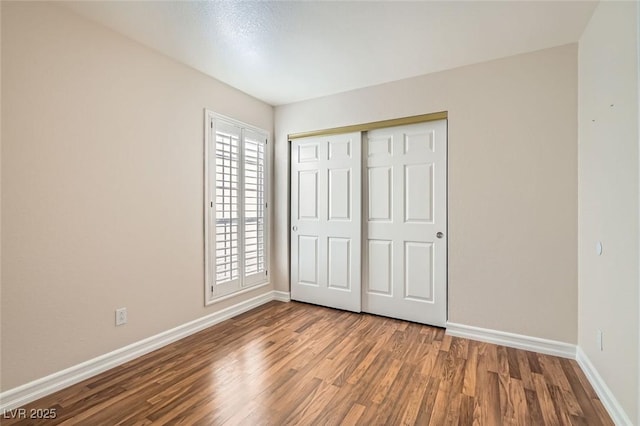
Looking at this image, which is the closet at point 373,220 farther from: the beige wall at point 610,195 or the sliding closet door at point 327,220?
the beige wall at point 610,195

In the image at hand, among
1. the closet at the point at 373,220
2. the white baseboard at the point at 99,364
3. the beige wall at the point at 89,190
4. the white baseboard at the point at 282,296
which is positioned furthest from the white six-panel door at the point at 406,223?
the beige wall at the point at 89,190

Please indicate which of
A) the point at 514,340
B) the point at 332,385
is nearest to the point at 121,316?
the point at 332,385

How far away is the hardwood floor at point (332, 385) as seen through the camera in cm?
171

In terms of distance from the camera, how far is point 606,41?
1.86m

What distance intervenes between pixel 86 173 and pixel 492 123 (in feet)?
10.8

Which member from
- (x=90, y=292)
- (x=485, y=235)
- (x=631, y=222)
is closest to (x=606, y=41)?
A: (x=631, y=222)

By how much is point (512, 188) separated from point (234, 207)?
270cm

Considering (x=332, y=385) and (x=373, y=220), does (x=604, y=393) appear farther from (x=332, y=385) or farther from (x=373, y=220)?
(x=373, y=220)

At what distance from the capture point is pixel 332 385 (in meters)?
2.01

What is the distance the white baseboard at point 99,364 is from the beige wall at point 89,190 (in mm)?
56

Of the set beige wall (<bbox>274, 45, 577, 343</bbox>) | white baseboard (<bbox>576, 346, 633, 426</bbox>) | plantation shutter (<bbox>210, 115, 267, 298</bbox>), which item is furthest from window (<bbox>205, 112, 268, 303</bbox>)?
white baseboard (<bbox>576, 346, 633, 426</bbox>)

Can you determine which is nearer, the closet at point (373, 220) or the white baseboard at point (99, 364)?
the white baseboard at point (99, 364)

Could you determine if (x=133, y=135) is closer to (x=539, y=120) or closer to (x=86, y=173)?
(x=86, y=173)

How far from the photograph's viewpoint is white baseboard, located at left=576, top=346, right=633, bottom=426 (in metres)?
1.61
